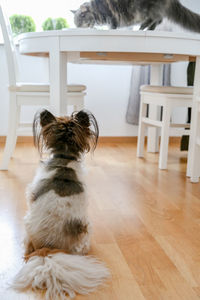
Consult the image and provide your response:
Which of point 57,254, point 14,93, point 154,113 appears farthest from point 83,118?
point 154,113

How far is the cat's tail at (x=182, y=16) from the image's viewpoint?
2512mm

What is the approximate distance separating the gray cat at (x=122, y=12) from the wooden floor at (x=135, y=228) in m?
1.10

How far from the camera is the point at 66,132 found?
1.31 m

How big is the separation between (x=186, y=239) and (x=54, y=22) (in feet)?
9.95

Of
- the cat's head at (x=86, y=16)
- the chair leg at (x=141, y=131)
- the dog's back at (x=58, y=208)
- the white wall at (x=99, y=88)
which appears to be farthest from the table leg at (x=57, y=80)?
the white wall at (x=99, y=88)

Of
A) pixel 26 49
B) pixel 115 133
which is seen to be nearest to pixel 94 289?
pixel 26 49

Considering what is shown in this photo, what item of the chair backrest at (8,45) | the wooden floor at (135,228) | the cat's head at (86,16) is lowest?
the wooden floor at (135,228)

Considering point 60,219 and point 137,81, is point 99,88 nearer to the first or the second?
point 137,81

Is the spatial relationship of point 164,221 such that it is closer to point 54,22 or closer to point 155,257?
point 155,257

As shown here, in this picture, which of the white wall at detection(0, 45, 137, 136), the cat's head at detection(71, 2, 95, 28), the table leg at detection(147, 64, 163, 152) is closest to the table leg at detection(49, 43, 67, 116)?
the cat's head at detection(71, 2, 95, 28)

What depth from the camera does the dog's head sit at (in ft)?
4.26

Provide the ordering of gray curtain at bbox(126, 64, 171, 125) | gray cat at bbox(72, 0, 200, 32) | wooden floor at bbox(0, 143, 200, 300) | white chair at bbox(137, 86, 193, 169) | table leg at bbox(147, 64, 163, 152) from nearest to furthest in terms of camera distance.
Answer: wooden floor at bbox(0, 143, 200, 300), gray cat at bbox(72, 0, 200, 32), white chair at bbox(137, 86, 193, 169), table leg at bbox(147, 64, 163, 152), gray curtain at bbox(126, 64, 171, 125)

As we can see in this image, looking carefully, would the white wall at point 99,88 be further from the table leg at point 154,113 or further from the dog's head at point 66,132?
the dog's head at point 66,132

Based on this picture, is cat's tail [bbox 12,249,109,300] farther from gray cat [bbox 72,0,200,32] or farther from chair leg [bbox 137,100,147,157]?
chair leg [bbox 137,100,147,157]
